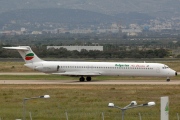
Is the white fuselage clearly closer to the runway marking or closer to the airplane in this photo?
the airplane

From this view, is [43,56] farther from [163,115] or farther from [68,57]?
[163,115]

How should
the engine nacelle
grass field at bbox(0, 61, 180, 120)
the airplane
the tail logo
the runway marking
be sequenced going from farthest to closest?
the tail logo, the engine nacelle, the airplane, the runway marking, grass field at bbox(0, 61, 180, 120)

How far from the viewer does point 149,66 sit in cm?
9312

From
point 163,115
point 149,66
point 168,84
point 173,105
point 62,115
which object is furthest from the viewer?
point 149,66

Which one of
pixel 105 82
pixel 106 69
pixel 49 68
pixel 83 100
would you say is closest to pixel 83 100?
pixel 83 100

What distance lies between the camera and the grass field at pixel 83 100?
A: 192 feet

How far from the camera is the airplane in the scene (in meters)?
93.1

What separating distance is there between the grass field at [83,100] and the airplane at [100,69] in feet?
30.2

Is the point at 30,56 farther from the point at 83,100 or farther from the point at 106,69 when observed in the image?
the point at 83,100

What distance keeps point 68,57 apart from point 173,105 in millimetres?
93902

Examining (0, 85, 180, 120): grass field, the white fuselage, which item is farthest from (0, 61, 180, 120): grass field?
the white fuselage

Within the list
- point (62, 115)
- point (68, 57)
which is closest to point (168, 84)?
point (62, 115)

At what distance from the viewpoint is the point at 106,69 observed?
9444cm

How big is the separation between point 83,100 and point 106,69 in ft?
83.9
